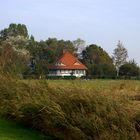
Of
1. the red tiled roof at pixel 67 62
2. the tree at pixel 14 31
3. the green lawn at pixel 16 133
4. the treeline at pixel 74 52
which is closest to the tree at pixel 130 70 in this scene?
the treeline at pixel 74 52

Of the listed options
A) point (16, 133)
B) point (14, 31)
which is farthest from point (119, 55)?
point (16, 133)

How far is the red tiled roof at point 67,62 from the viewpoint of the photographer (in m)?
107

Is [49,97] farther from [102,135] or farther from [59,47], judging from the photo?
[59,47]

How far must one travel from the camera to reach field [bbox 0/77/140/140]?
859cm

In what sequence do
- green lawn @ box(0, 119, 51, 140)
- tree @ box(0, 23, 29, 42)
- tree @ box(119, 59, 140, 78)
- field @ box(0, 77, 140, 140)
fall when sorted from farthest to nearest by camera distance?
tree @ box(0, 23, 29, 42) < tree @ box(119, 59, 140, 78) < green lawn @ box(0, 119, 51, 140) < field @ box(0, 77, 140, 140)

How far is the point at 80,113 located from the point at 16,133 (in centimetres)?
254

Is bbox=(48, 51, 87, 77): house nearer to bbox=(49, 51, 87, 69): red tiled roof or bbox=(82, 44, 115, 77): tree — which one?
bbox=(49, 51, 87, 69): red tiled roof

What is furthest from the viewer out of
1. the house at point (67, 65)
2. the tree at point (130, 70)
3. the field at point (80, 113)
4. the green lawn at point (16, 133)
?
the house at point (67, 65)

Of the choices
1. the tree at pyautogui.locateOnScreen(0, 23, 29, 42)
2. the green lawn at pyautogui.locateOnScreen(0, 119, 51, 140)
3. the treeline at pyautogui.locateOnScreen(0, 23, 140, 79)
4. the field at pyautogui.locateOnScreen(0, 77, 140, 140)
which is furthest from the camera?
the tree at pyautogui.locateOnScreen(0, 23, 29, 42)

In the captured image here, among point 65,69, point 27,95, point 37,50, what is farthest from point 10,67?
point 65,69

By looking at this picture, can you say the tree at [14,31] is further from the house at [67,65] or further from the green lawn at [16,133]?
the green lawn at [16,133]

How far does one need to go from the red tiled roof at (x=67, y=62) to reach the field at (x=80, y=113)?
94141 millimetres

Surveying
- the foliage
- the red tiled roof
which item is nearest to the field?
the foliage

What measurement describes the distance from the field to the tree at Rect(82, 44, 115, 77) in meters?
73.1
